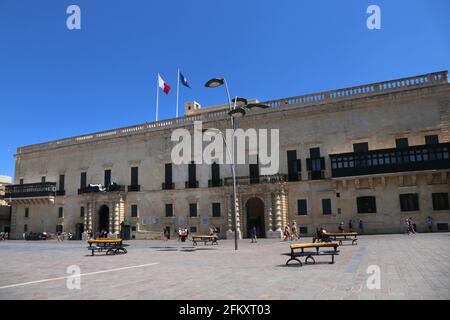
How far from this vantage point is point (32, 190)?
43.6 m

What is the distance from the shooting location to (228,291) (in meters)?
7.50

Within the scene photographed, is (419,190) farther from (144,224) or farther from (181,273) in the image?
(144,224)

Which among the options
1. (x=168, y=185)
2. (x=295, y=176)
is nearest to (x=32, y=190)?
(x=168, y=185)

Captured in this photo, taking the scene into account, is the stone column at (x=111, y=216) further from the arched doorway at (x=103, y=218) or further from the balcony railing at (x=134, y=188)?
the balcony railing at (x=134, y=188)

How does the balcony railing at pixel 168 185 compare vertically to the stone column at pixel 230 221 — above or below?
above

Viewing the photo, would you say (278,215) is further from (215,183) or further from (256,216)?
(215,183)

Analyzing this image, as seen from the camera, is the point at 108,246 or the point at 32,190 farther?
the point at 32,190

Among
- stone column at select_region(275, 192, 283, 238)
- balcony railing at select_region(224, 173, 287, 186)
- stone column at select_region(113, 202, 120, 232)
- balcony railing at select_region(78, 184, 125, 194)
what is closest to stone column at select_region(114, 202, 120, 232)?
stone column at select_region(113, 202, 120, 232)

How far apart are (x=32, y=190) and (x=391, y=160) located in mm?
39381

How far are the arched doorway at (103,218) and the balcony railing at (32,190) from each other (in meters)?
7.22

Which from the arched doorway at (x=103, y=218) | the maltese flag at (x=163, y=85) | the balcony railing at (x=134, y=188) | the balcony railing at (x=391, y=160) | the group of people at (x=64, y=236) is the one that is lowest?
the group of people at (x=64, y=236)

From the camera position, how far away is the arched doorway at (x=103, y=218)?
39.7 m

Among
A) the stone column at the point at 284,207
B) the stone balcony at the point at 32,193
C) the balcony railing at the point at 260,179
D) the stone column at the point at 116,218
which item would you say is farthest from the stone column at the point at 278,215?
the stone balcony at the point at 32,193

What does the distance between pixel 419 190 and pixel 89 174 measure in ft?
108
